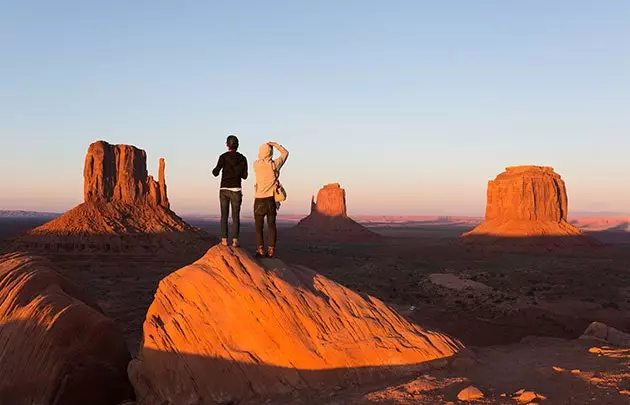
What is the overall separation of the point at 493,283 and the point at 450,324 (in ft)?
67.4

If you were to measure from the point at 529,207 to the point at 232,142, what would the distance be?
78.5m

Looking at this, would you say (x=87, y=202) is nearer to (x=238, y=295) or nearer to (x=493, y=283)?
(x=493, y=283)

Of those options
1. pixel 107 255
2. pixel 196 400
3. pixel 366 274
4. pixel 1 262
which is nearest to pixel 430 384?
pixel 196 400

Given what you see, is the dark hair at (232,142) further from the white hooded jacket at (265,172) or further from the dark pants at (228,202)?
the dark pants at (228,202)

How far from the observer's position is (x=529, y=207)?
3086 inches

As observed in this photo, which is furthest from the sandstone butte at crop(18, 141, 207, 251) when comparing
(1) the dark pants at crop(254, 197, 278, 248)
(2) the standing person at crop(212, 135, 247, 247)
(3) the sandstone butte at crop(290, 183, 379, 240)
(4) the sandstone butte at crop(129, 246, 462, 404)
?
(3) the sandstone butte at crop(290, 183, 379, 240)

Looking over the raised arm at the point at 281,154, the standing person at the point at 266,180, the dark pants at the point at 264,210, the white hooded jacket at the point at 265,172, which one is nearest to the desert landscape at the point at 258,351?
the dark pants at the point at 264,210

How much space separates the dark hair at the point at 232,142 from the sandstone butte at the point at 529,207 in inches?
2869

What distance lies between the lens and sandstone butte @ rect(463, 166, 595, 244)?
75938mm

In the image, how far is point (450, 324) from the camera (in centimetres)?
2070

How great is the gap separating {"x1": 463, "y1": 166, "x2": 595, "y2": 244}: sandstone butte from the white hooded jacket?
72562mm

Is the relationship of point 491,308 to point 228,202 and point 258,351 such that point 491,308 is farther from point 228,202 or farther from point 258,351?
point 258,351

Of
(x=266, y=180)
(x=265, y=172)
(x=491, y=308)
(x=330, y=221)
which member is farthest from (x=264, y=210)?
(x=330, y=221)

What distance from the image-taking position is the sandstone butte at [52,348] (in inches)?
335
